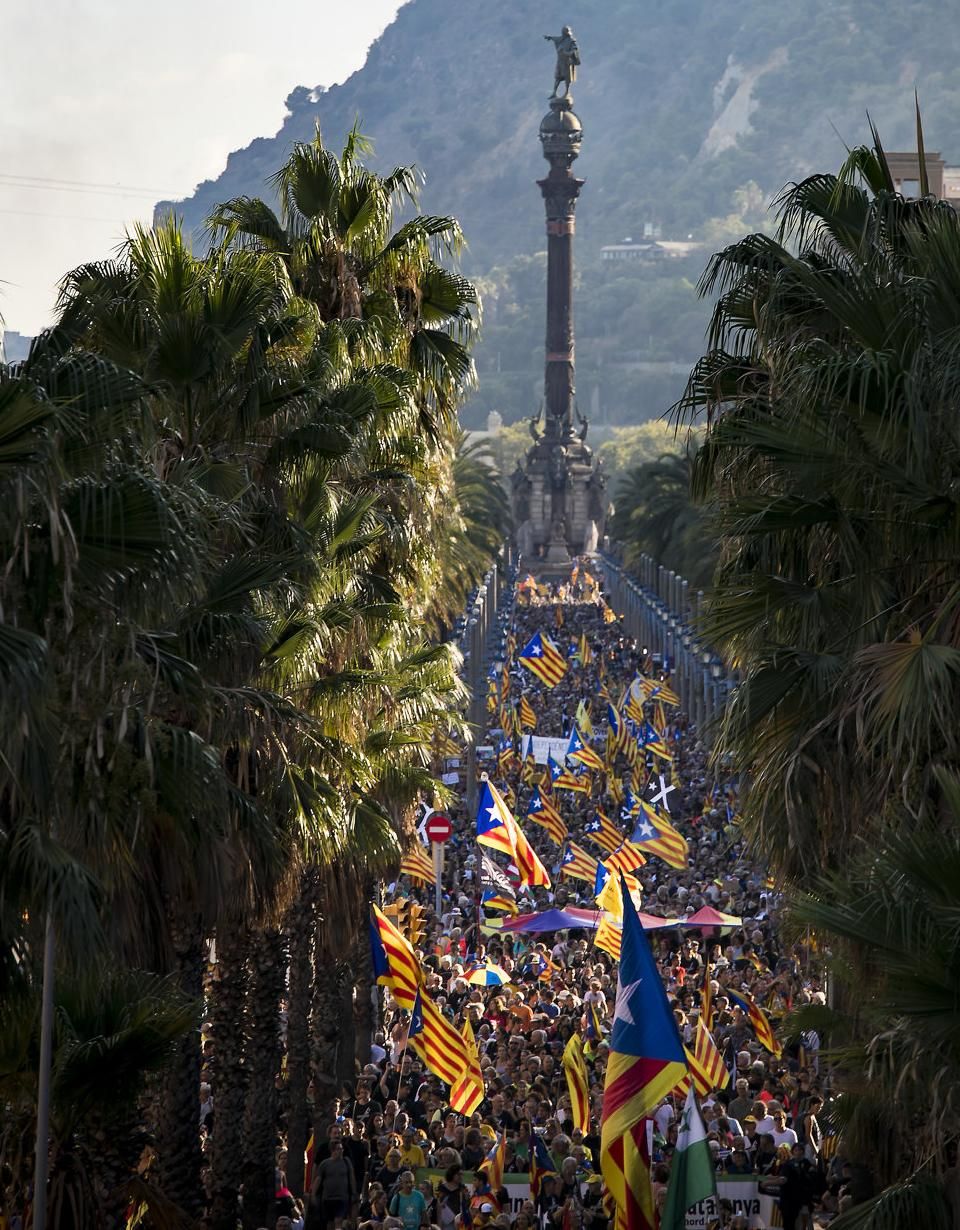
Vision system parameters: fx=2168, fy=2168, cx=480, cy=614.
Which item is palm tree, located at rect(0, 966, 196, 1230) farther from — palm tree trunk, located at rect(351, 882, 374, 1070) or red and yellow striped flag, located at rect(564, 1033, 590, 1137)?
palm tree trunk, located at rect(351, 882, 374, 1070)

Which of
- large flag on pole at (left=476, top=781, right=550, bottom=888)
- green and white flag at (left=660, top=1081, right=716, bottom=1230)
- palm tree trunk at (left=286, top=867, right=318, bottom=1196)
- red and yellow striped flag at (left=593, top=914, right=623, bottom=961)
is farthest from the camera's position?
large flag on pole at (left=476, top=781, right=550, bottom=888)

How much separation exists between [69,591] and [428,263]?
11.4 meters

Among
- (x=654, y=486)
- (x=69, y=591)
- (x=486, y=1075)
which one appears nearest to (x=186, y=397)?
(x=69, y=591)

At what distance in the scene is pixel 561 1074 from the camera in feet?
62.2

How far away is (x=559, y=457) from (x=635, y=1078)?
119m

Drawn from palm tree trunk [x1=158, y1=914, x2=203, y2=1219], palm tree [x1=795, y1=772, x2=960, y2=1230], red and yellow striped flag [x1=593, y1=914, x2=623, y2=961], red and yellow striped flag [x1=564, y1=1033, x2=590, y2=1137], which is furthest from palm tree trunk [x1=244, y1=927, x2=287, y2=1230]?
palm tree [x1=795, y1=772, x2=960, y2=1230]

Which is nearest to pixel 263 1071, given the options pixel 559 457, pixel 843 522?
pixel 843 522

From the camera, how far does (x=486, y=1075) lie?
19375 mm

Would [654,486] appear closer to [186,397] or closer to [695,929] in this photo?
[695,929]

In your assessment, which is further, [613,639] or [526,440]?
[526,440]

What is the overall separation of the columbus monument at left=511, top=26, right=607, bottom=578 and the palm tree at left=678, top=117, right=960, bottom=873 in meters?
112

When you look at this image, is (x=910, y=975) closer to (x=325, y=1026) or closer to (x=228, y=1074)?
(x=228, y=1074)

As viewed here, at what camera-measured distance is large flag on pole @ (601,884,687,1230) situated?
39.1ft

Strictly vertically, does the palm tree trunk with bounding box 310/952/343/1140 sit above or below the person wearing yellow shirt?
above
